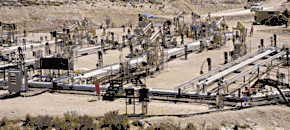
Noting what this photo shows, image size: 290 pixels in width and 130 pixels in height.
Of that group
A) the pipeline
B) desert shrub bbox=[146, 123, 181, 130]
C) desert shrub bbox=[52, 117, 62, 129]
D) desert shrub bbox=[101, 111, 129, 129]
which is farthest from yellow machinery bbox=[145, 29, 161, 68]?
desert shrub bbox=[146, 123, 181, 130]

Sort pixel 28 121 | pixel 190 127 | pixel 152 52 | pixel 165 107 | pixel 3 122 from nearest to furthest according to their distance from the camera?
pixel 190 127, pixel 3 122, pixel 28 121, pixel 165 107, pixel 152 52

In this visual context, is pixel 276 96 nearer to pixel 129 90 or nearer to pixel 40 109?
pixel 129 90

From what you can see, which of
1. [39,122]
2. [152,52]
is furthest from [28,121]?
[152,52]

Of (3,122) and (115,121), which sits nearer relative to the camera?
(115,121)

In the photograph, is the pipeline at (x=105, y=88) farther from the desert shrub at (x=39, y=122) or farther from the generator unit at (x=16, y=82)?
the desert shrub at (x=39, y=122)

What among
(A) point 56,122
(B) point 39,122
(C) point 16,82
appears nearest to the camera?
(B) point 39,122

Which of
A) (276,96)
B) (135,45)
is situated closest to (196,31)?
(135,45)

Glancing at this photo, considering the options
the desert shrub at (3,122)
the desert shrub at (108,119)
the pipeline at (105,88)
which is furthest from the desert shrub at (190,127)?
the desert shrub at (3,122)

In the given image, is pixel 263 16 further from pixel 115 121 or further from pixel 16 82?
pixel 115 121
